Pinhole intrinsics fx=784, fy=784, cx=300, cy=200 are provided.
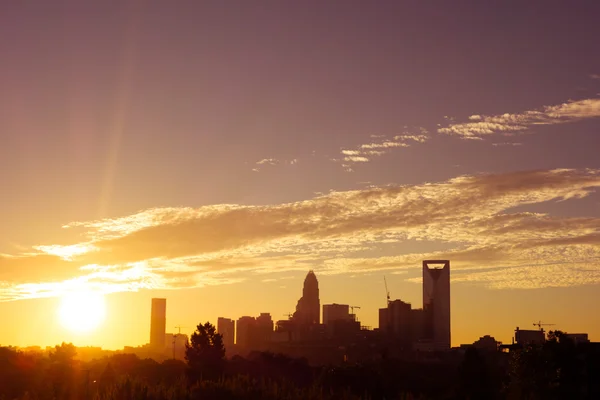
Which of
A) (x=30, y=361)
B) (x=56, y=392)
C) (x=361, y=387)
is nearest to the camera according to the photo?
(x=56, y=392)

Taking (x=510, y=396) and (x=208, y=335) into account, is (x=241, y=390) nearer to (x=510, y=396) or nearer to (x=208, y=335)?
(x=510, y=396)

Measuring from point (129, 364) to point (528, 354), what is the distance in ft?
346

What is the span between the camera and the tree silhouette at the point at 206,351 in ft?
469

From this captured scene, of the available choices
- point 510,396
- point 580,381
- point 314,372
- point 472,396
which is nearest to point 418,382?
point 314,372

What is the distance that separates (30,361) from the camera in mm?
140500

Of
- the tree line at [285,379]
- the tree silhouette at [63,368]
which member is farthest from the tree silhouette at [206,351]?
the tree silhouette at [63,368]

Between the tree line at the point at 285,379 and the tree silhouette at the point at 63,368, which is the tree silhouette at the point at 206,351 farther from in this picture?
the tree silhouette at the point at 63,368

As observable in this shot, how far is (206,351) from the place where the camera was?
152 meters

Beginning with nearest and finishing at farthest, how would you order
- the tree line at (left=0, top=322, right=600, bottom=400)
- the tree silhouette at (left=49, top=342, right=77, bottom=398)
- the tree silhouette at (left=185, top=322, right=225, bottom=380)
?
the tree line at (left=0, top=322, right=600, bottom=400) → the tree silhouette at (left=49, top=342, right=77, bottom=398) → the tree silhouette at (left=185, top=322, right=225, bottom=380)

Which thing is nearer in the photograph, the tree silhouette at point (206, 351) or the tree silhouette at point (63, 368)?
the tree silhouette at point (63, 368)

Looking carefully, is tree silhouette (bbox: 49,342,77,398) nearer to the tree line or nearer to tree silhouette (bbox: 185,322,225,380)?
the tree line

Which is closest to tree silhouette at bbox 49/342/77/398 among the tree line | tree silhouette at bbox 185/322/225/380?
the tree line

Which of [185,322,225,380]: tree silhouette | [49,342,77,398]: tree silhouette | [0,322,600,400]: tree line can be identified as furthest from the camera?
[185,322,225,380]: tree silhouette

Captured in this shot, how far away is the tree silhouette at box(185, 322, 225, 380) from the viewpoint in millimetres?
142887
